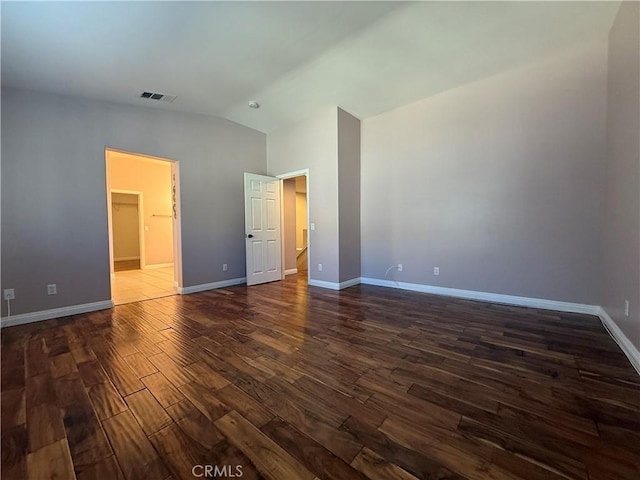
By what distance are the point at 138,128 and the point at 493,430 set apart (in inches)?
199

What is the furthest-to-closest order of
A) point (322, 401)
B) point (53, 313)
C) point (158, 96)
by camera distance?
1. point (158, 96)
2. point (53, 313)
3. point (322, 401)

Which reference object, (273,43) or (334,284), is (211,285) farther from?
(273,43)

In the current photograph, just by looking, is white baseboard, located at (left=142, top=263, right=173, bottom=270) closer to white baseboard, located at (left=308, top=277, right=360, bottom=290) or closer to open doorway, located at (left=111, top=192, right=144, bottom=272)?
open doorway, located at (left=111, top=192, right=144, bottom=272)

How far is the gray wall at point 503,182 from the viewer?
9.80 feet

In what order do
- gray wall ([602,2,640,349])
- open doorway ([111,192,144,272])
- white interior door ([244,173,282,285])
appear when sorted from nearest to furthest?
→ 1. gray wall ([602,2,640,349])
2. white interior door ([244,173,282,285])
3. open doorway ([111,192,144,272])

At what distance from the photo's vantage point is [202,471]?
1137 mm

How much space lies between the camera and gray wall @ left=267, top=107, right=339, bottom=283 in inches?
174

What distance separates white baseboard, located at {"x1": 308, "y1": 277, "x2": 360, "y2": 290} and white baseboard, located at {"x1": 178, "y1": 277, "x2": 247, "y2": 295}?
4.49ft

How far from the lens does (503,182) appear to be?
346 centimetres

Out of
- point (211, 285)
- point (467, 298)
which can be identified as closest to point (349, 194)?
point (467, 298)

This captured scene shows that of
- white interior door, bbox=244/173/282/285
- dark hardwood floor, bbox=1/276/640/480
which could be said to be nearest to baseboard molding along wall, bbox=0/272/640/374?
dark hardwood floor, bbox=1/276/640/480

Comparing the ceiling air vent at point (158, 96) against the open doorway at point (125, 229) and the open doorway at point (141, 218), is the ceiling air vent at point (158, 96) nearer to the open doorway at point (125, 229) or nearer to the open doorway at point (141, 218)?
the open doorway at point (141, 218)

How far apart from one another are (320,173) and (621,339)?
156 inches

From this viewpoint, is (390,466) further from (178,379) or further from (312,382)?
(178,379)
